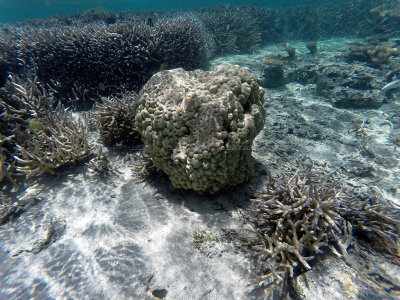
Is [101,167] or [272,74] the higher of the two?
[272,74]

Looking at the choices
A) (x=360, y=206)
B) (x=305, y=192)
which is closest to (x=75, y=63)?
(x=305, y=192)

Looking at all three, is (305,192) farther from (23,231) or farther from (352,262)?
(23,231)

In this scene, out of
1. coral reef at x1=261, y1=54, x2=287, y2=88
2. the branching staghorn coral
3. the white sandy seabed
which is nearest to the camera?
the white sandy seabed

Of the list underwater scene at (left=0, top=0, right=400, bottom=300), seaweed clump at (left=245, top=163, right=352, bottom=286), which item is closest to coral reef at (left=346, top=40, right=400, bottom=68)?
underwater scene at (left=0, top=0, right=400, bottom=300)

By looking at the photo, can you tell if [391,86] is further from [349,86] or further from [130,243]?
[130,243]

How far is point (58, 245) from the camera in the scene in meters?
2.81

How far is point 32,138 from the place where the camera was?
161 inches

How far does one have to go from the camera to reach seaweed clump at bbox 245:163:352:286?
240 cm

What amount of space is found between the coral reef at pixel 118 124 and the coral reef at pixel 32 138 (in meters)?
0.44

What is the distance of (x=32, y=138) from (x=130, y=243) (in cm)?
319

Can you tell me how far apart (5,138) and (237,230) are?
185 inches

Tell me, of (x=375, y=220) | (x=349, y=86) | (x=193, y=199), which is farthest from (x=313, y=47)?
(x=193, y=199)

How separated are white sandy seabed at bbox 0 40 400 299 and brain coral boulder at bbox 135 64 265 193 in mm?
542

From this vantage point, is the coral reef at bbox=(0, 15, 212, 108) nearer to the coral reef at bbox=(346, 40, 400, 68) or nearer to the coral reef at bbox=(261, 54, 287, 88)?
the coral reef at bbox=(261, 54, 287, 88)
